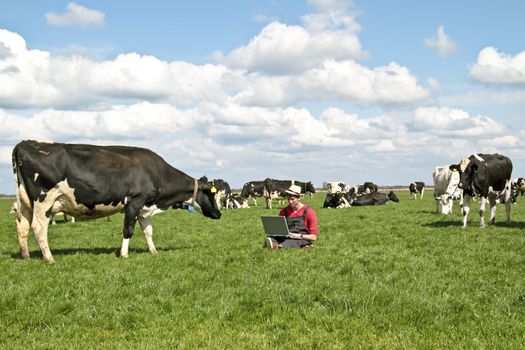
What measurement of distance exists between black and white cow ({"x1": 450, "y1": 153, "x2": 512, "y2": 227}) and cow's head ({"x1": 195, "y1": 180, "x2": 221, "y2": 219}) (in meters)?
9.87

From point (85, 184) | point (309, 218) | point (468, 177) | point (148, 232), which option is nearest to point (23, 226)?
point (85, 184)

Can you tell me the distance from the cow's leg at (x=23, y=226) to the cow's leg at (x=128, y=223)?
237 centimetres

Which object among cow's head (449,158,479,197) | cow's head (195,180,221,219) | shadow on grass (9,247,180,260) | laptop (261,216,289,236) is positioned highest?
cow's head (449,158,479,197)

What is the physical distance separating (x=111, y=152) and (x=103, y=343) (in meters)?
8.37

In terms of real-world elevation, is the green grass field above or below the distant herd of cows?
below

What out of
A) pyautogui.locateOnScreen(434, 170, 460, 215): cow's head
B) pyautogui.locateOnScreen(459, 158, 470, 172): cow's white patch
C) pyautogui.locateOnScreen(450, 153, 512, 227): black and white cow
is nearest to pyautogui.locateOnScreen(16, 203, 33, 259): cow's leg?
pyautogui.locateOnScreen(450, 153, 512, 227): black and white cow

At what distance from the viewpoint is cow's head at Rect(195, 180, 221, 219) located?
53.6ft

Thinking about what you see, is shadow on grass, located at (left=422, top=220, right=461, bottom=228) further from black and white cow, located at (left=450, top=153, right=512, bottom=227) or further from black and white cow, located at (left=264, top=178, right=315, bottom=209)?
black and white cow, located at (left=264, top=178, right=315, bottom=209)

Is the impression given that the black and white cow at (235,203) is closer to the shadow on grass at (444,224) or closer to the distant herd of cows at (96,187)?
the shadow on grass at (444,224)

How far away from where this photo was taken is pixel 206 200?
53.8 ft

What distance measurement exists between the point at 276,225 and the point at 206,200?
134 inches

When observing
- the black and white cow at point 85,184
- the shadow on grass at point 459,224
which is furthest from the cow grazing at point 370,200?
the black and white cow at point 85,184

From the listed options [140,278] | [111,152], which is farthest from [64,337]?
[111,152]

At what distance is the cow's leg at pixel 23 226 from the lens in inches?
536
